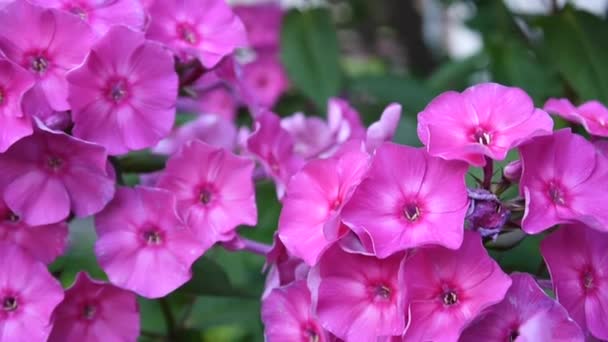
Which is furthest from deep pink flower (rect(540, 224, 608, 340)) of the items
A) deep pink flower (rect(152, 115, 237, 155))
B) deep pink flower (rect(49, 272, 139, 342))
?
deep pink flower (rect(152, 115, 237, 155))

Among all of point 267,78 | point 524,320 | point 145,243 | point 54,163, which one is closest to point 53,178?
point 54,163

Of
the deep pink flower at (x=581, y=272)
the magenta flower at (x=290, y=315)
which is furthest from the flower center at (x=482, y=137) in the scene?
the magenta flower at (x=290, y=315)

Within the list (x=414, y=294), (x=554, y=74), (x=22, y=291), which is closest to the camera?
(x=414, y=294)

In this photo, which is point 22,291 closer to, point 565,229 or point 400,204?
point 400,204

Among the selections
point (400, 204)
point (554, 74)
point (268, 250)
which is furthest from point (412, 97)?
point (400, 204)

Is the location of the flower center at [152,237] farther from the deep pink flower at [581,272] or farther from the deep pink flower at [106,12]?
the deep pink flower at [581,272]

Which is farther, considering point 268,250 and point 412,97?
point 412,97

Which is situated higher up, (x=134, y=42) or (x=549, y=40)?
(x=134, y=42)

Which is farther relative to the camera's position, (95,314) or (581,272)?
(95,314)

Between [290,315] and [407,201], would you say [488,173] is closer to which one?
[407,201]
